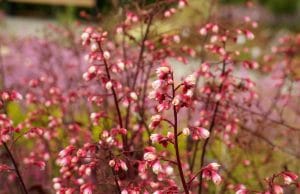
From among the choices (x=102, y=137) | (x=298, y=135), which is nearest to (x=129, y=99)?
(x=102, y=137)

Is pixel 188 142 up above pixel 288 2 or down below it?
below

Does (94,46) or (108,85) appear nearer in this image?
(108,85)

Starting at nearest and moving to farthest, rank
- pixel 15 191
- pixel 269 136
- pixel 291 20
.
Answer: pixel 15 191 < pixel 269 136 < pixel 291 20

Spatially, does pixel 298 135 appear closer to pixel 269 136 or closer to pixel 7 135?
pixel 269 136

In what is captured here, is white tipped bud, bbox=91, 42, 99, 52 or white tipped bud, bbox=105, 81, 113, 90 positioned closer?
white tipped bud, bbox=105, 81, 113, 90

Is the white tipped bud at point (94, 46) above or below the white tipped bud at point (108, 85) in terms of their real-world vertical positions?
above

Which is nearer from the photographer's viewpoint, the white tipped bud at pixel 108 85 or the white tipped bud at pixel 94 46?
the white tipped bud at pixel 108 85

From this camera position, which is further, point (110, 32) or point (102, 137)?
point (110, 32)

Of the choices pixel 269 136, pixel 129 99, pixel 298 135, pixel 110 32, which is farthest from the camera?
pixel 269 136

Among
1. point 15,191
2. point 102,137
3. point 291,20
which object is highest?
point 291,20

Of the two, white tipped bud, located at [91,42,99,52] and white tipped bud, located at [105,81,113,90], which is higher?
white tipped bud, located at [91,42,99,52]

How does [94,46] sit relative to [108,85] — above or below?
above
